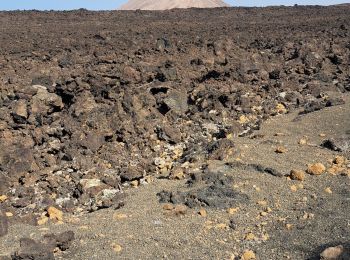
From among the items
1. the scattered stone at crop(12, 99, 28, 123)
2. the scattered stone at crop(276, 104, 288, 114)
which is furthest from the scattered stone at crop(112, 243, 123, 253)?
the scattered stone at crop(276, 104, 288, 114)

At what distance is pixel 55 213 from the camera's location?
4895 millimetres

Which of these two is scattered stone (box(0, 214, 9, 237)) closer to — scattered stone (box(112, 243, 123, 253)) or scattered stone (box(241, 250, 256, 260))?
scattered stone (box(112, 243, 123, 253))

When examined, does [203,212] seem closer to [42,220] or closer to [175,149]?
[42,220]

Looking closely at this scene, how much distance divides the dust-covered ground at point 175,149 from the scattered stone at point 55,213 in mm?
14

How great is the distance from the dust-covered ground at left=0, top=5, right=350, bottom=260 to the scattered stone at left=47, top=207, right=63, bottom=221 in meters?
0.01

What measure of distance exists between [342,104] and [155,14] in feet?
38.5

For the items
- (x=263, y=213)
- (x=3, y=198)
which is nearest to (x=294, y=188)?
(x=263, y=213)

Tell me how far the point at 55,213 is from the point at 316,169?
2.66 metres

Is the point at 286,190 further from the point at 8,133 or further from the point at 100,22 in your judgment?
the point at 100,22

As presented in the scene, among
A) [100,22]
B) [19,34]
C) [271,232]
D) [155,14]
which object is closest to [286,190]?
[271,232]

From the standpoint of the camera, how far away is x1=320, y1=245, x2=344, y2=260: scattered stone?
142 inches

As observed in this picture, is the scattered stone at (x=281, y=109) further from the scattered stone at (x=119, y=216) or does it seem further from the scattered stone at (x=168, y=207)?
the scattered stone at (x=119, y=216)

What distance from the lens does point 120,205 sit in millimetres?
4973

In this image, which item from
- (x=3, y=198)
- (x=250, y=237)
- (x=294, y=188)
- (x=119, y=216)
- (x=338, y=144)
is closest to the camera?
(x=250, y=237)
